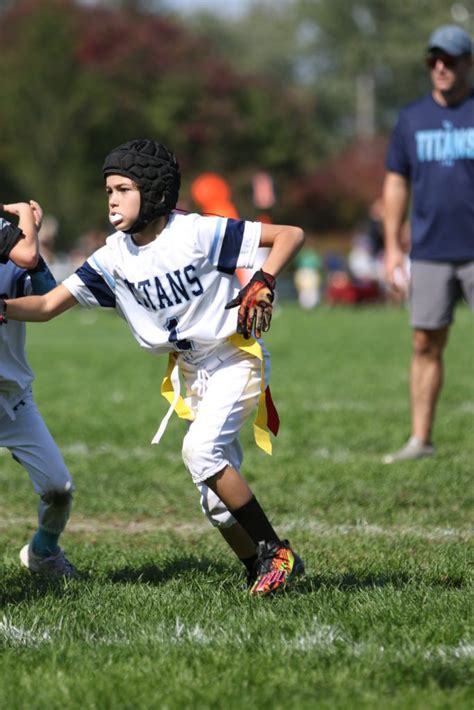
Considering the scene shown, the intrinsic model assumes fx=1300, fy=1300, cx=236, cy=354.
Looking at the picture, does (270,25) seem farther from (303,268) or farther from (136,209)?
(136,209)

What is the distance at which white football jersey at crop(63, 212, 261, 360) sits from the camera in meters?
4.59

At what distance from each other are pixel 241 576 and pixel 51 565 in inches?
30.6

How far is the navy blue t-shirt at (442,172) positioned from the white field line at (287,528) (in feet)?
7.16

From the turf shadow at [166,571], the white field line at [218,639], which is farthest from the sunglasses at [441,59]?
the white field line at [218,639]

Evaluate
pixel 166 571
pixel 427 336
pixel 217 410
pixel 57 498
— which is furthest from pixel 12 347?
pixel 427 336

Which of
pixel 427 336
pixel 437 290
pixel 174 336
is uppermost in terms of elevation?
pixel 174 336

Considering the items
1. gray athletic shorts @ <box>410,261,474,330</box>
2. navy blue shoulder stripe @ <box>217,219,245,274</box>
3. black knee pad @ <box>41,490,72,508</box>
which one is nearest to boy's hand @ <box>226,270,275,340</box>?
navy blue shoulder stripe @ <box>217,219,245,274</box>

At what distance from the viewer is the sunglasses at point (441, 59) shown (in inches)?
289

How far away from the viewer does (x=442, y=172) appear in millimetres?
7555

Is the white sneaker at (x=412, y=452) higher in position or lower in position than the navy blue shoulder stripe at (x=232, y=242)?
lower

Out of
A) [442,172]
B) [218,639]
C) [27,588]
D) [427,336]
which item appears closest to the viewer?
[218,639]

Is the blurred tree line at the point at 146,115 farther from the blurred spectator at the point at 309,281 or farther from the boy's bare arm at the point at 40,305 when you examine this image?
the boy's bare arm at the point at 40,305

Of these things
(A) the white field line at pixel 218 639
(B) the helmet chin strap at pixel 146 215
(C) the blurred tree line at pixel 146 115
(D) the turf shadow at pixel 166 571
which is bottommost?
(D) the turf shadow at pixel 166 571

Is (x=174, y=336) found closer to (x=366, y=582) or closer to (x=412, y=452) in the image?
(x=366, y=582)
